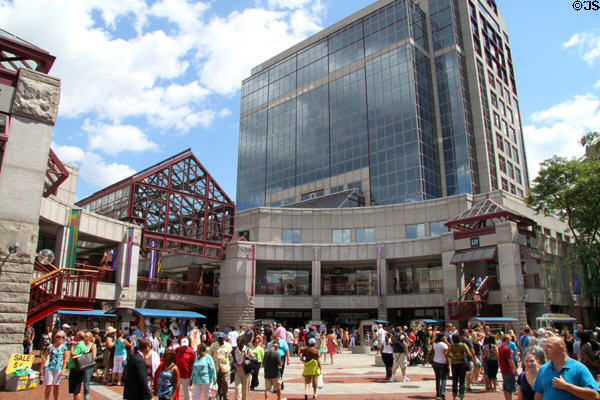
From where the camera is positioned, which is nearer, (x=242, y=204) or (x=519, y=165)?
(x=519, y=165)

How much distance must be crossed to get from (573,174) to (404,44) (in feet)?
127

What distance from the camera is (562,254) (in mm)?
43156

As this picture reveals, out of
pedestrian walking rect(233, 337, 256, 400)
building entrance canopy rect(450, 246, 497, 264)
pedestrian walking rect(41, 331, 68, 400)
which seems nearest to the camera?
pedestrian walking rect(41, 331, 68, 400)

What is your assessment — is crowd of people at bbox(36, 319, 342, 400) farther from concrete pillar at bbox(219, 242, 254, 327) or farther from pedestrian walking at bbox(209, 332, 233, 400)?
concrete pillar at bbox(219, 242, 254, 327)

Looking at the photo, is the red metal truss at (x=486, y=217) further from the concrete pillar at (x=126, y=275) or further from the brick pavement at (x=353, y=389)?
the concrete pillar at (x=126, y=275)

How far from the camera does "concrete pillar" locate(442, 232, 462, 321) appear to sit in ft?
123

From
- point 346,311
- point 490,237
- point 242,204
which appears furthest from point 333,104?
point 490,237

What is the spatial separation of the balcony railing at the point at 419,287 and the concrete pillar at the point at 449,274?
2310 mm

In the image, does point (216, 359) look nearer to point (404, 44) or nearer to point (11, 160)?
point (11, 160)

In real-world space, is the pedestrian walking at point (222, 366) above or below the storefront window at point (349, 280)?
below

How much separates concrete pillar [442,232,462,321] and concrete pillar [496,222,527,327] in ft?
11.8

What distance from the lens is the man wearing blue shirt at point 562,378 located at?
4.91 m

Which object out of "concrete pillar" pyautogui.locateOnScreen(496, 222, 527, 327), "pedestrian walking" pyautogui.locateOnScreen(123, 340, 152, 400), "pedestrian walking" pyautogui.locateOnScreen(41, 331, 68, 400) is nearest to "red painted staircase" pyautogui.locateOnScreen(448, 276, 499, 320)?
"concrete pillar" pyautogui.locateOnScreen(496, 222, 527, 327)

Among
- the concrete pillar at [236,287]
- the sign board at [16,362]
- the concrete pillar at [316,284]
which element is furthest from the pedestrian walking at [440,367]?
the concrete pillar at [316,284]
